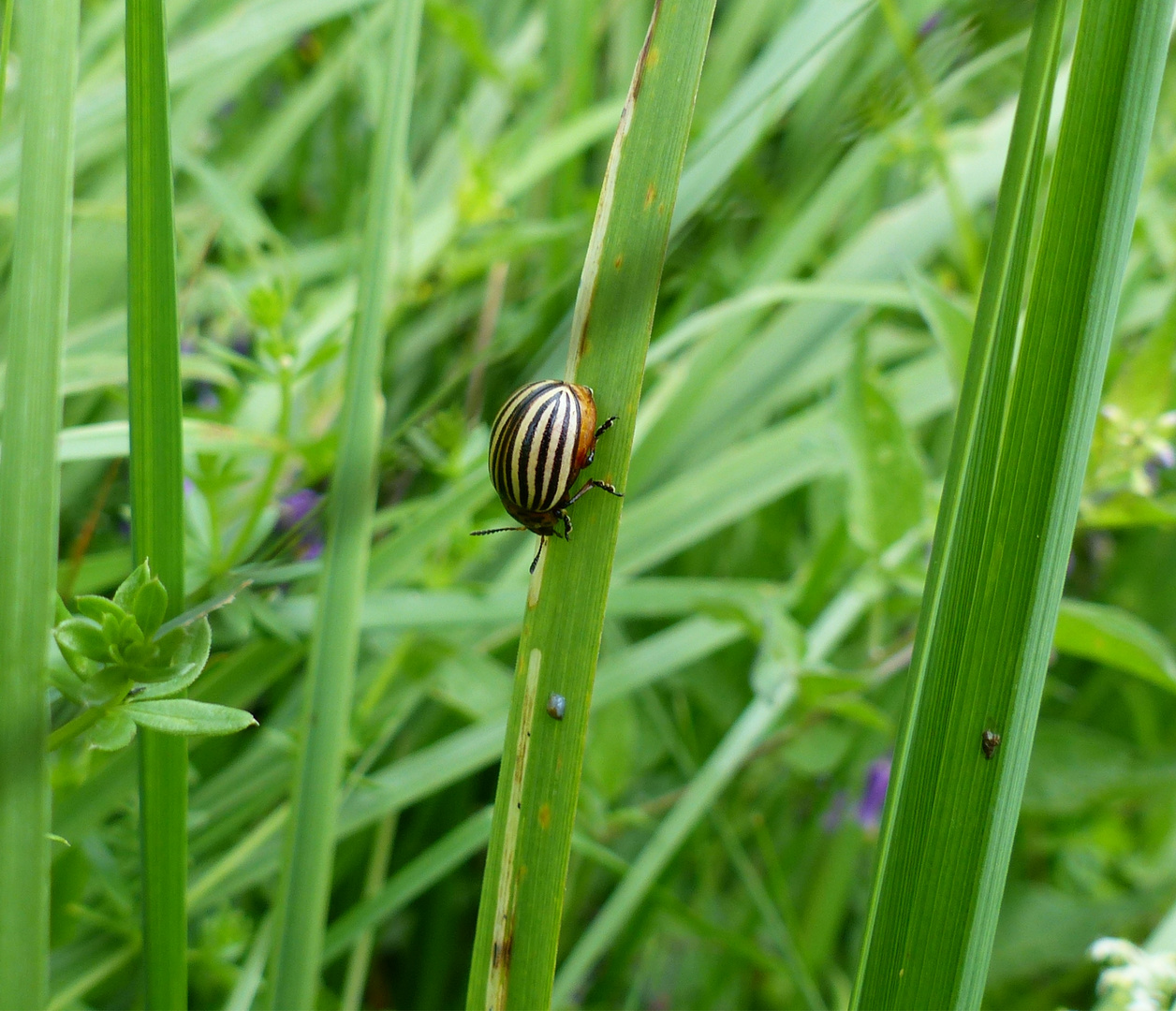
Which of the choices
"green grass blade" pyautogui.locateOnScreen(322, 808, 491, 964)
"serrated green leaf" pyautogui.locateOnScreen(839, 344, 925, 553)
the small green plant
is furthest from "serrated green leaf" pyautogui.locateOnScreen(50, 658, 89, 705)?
"serrated green leaf" pyautogui.locateOnScreen(839, 344, 925, 553)

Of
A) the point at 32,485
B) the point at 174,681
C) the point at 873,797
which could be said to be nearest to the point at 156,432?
the point at 32,485

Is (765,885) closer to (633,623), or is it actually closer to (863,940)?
(633,623)

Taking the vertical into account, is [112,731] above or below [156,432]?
below

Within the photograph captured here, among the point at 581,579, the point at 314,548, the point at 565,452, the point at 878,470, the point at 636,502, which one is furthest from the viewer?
the point at 636,502

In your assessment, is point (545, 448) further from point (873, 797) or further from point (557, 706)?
point (873, 797)

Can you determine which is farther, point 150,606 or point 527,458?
point 527,458

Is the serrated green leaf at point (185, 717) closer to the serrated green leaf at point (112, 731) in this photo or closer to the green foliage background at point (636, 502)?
the serrated green leaf at point (112, 731)

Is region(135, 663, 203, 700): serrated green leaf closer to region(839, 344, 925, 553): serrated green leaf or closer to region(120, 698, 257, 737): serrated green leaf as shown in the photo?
region(120, 698, 257, 737): serrated green leaf

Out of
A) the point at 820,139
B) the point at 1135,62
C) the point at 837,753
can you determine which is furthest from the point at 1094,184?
the point at 837,753
